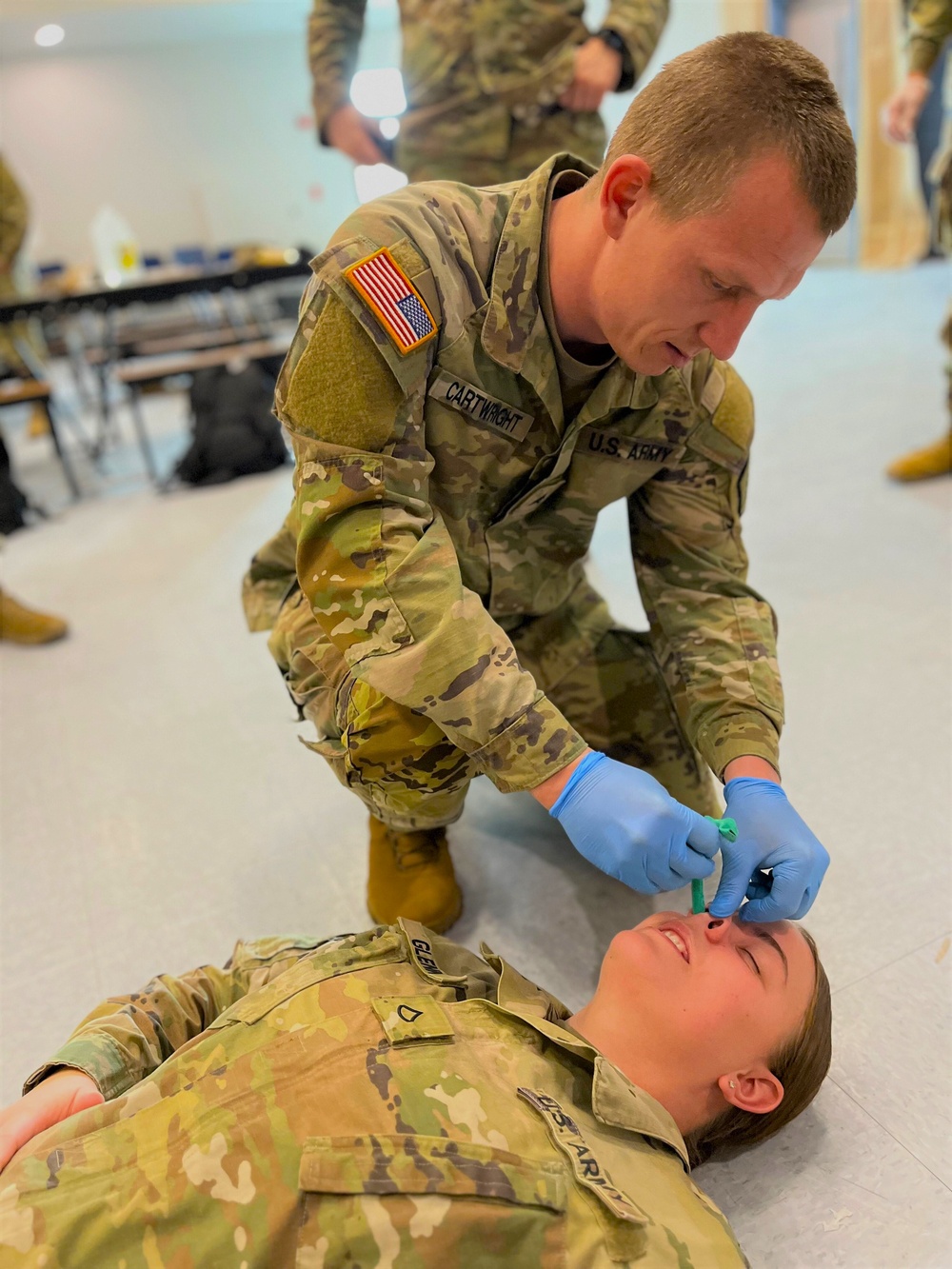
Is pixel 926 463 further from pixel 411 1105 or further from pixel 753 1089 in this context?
pixel 411 1105

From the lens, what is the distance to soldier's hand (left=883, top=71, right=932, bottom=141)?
Result: 7.50ft

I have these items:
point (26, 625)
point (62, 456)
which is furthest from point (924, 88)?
point (62, 456)

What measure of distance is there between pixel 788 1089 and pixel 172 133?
9.89 metres

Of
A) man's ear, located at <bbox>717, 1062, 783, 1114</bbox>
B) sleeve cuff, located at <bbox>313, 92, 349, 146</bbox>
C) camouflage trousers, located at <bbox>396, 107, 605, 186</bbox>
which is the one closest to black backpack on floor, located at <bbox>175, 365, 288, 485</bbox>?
sleeve cuff, located at <bbox>313, 92, 349, 146</bbox>

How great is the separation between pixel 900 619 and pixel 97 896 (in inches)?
61.8

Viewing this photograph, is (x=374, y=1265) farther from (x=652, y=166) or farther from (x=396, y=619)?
(x=652, y=166)

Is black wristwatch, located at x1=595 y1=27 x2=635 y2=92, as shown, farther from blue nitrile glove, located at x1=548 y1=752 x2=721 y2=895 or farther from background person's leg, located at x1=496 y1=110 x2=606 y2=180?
blue nitrile glove, located at x1=548 y1=752 x2=721 y2=895

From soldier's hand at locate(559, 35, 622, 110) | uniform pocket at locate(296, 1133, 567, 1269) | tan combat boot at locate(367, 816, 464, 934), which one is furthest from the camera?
soldier's hand at locate(559, 35, 622, 110)

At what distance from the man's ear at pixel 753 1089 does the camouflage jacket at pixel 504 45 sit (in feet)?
5.39

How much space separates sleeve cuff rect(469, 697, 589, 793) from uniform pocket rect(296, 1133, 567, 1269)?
326mm

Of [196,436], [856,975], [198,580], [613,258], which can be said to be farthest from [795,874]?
[196,436]

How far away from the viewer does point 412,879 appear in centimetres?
129

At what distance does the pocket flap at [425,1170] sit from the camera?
73 cm

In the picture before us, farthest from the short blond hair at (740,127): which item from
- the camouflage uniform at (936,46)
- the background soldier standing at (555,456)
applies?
the camouflage uniform at (936,46)
